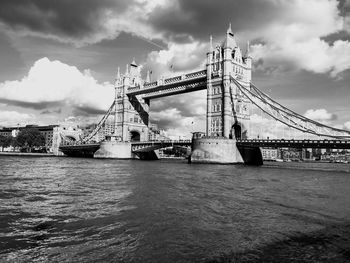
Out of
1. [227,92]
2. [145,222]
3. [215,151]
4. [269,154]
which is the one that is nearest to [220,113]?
[227,92]

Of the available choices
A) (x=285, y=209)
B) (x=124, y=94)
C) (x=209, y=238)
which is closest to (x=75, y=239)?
(x=209, y=238)

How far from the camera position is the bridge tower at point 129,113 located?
99.6 m

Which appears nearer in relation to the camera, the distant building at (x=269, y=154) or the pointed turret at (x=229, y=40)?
the pointed turret at (x=229, y=40)

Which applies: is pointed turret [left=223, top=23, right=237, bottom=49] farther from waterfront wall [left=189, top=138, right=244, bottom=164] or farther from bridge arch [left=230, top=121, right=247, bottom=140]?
waterfront wall [left=189, top=138, right=244, bottom=164]

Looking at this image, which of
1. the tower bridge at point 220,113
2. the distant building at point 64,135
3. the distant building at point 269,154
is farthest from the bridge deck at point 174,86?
the distant building at point 269,154

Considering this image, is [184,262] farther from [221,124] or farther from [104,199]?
[221,124]

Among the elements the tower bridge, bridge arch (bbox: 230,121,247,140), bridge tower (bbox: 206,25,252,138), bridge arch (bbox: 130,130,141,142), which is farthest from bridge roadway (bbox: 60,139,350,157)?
bridge arch (bbox: 130,130,141,142)

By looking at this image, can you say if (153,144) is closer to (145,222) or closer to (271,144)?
(271,144)

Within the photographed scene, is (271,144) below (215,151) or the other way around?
the other way around

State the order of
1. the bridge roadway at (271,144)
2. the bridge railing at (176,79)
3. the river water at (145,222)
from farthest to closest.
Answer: the bridge railing at (176,79) < the bridge roadway at (271,144) < the river water at (145,222)

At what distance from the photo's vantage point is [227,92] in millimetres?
68938

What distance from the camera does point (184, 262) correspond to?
8070mm

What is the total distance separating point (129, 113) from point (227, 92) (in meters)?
39.7

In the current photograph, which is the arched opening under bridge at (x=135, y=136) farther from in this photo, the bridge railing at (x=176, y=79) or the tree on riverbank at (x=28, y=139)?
the tree on riverbank at (x=28, y=139)
